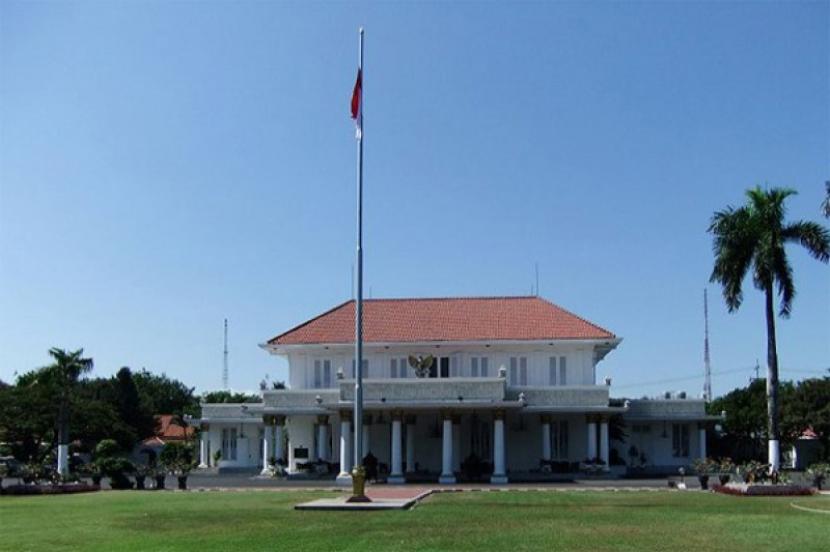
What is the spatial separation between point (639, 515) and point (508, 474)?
869 inches

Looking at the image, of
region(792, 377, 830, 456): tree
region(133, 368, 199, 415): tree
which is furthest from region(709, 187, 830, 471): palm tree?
region(133, 368, 199, 415): tree

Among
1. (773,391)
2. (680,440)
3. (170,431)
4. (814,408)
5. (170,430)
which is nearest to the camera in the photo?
(773,391)

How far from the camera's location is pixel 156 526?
859 inches

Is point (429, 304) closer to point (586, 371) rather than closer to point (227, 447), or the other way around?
point (586, 371)

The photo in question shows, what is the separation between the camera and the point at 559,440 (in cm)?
4788

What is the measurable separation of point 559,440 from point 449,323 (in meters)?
7.87

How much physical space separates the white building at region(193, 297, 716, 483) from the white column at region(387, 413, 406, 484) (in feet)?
0.59

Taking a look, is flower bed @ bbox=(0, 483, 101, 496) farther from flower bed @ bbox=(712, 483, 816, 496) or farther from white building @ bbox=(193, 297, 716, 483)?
flower bed @ bbox=(712, 483, 816, 496)

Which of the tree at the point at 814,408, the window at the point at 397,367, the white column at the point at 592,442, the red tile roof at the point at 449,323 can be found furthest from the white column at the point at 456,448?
the tree at the point at 814,408

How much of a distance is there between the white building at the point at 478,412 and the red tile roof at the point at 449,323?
0.19 feet

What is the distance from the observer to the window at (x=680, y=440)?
1970 inches

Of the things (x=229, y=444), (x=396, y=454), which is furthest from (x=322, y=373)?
(x=396, y=454)

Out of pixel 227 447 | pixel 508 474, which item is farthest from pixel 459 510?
pixel 227 447

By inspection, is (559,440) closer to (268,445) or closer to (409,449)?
(409,449)
